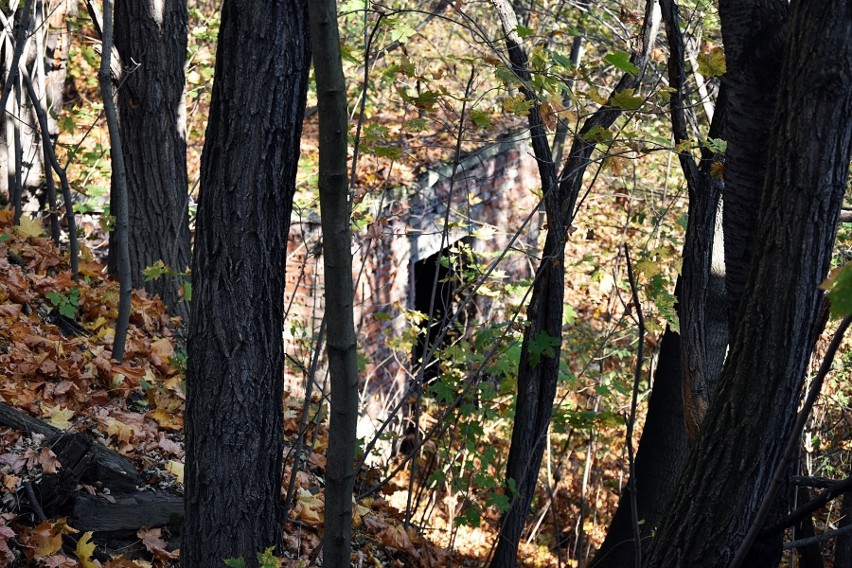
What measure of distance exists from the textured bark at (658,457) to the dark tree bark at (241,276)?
105 inches

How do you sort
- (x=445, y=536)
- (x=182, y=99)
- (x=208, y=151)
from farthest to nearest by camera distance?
(x=445, y=536) → (x=182, y=99) → (x=208, y=151)

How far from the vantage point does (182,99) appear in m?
5.70

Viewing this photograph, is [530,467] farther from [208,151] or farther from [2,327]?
[2,327]

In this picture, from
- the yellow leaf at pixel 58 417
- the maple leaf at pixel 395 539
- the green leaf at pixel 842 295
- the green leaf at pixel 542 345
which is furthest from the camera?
the green leaf at pixel 542 345

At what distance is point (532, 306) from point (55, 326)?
8.94 ft

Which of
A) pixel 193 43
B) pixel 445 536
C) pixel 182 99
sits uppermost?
pixel 193 43

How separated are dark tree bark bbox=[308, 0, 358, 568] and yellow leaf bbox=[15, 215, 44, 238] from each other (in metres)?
4.53

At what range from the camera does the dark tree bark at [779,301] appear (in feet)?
6.70

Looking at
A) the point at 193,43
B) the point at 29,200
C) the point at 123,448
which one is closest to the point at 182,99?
the point at 29,200

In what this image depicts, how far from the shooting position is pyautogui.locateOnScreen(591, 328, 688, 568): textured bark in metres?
4.89

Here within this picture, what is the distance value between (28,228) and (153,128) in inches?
46.0

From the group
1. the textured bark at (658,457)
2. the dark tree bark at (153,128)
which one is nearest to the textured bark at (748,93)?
the textured bark at (658,457)

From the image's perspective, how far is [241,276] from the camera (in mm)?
2953

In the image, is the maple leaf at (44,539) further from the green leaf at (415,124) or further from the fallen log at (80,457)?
the green leaf at (415,124)
